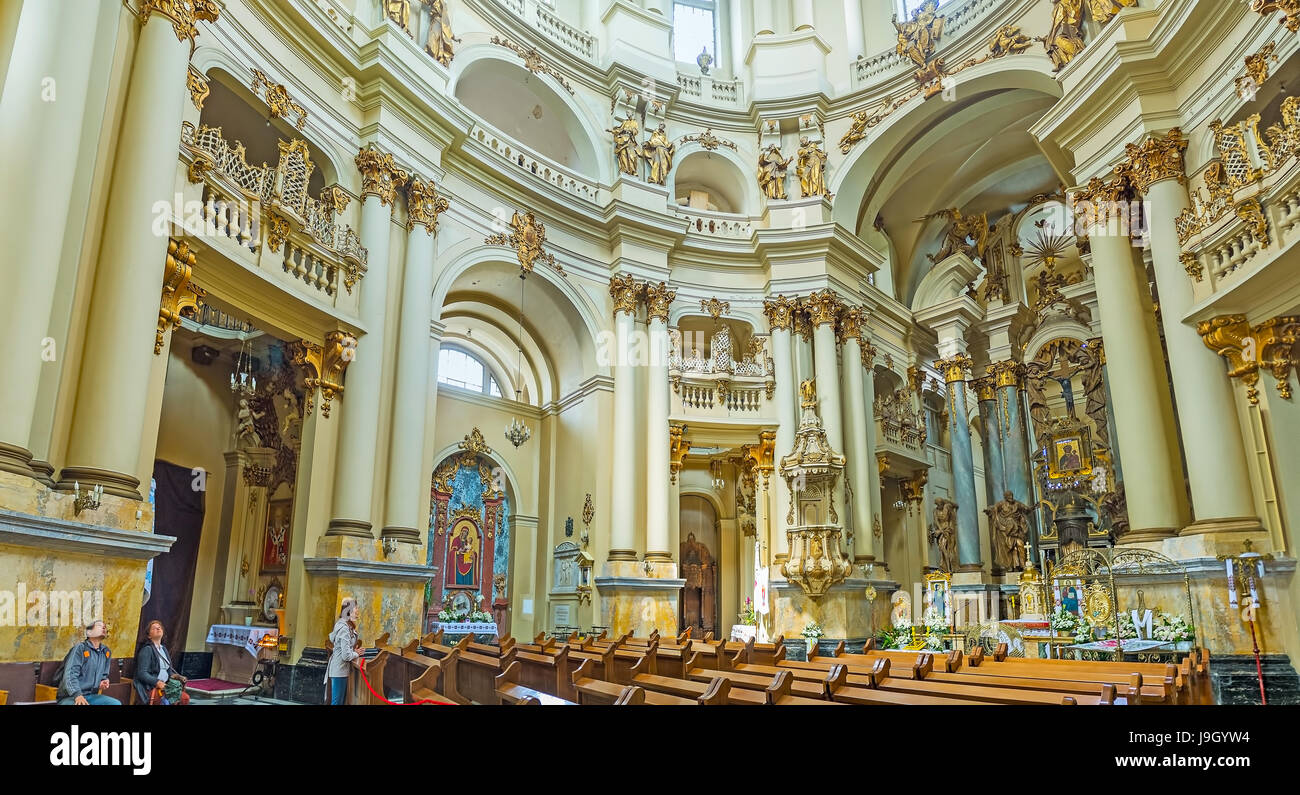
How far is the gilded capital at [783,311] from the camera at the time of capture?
54.1 feet

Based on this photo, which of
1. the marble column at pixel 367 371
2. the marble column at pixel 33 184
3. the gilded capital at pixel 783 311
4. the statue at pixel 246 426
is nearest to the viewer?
the marble column at pixel 33 184

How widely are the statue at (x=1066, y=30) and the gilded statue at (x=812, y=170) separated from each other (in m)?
4.91

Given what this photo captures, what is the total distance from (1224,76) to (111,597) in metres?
13.6

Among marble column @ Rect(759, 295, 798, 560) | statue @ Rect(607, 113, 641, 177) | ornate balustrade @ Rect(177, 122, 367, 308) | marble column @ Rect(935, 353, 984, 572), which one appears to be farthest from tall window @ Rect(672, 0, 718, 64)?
ornate balustrade @ Rect(177, 122, 367, 308)

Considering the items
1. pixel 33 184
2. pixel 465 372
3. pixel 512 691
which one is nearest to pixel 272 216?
pixel 33 184

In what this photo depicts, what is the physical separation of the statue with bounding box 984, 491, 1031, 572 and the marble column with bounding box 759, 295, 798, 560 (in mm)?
6479

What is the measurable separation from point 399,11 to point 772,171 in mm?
8357

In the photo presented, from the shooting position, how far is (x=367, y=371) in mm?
10922

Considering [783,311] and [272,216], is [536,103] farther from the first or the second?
[272,216]

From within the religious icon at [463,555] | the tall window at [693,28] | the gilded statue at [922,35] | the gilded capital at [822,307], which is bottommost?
the religious icon at [463,555]

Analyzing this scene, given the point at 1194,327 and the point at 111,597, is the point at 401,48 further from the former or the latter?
the point at 1194,327

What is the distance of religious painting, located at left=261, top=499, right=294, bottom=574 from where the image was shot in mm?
12258

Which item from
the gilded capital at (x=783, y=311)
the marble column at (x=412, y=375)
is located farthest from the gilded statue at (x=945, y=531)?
the marble column at (x=412, y=375)

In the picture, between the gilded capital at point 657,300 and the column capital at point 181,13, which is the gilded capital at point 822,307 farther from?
the column capital at point 181,13
